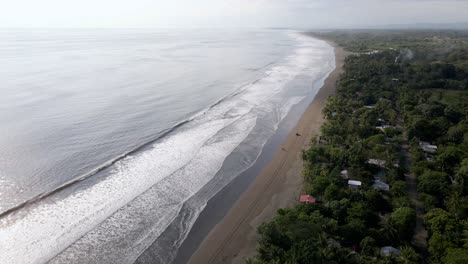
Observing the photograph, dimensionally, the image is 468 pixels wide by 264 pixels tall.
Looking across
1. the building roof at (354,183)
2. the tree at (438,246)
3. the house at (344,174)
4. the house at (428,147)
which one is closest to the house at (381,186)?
the building roof at (354,183)

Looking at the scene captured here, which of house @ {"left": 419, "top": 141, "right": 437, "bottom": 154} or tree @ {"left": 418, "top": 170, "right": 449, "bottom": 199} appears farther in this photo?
house @ {"left": 419, "top": 141, "right": 437, "bottom": 154}

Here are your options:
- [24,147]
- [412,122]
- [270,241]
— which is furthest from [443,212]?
[24,147]

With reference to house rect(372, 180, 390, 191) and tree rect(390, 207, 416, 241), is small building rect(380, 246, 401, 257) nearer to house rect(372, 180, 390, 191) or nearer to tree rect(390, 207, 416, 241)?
tree rect(390, 207, 416, 241)

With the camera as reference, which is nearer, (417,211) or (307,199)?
(417,211)

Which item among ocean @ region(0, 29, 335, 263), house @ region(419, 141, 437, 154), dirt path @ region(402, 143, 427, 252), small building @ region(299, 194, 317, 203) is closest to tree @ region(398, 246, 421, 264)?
dirt path @ region(402, 143, 427, 252)

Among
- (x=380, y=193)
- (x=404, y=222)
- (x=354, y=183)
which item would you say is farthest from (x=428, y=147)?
(x=404, y=222)

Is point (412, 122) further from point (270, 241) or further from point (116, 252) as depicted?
point (116, 252)

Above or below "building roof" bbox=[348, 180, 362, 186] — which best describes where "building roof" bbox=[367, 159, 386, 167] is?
above

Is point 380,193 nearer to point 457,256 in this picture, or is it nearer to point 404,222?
point 404,222
